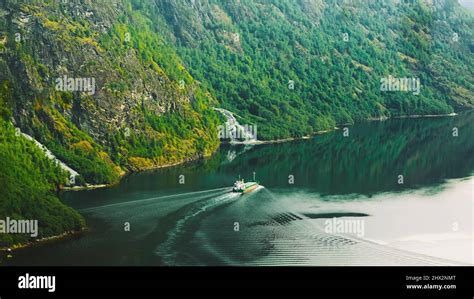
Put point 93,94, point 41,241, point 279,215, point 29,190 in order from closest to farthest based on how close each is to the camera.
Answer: point 41,241 < point 29,190 < point 279,215 < point 93,94

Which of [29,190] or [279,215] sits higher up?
[29,190]

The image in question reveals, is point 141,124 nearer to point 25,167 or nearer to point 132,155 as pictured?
point 132,155

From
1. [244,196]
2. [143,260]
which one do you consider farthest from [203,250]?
[244,196]

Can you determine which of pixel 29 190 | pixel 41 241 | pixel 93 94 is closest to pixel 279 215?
pixel 41 241

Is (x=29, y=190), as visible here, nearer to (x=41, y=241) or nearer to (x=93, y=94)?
(x=41, y=241)

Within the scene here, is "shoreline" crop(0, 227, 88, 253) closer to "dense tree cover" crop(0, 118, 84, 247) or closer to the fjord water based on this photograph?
"dense tree cover" crop(0, 118, 84, 247)

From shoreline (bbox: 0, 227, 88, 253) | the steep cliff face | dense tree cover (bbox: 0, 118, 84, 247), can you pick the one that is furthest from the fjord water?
the steep cliff face
